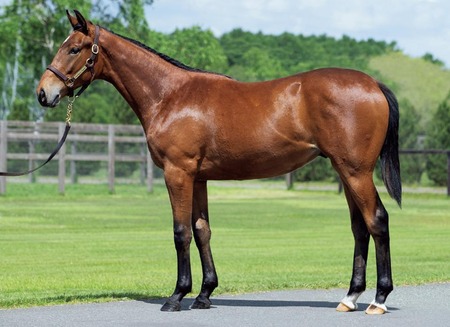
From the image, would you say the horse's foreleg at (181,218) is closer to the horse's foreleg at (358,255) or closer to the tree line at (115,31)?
the horse's foreleg at (358,255)

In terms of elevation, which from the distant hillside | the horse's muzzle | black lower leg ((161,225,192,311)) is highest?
the distant hillside

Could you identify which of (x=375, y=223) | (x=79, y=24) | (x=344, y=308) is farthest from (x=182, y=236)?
(x=79, y=24)

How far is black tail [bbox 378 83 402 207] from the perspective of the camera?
1044 cm

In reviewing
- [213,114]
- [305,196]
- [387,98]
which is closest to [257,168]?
Result: [213,114]

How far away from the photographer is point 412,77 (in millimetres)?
106875

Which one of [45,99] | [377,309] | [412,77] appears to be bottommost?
[377,309]

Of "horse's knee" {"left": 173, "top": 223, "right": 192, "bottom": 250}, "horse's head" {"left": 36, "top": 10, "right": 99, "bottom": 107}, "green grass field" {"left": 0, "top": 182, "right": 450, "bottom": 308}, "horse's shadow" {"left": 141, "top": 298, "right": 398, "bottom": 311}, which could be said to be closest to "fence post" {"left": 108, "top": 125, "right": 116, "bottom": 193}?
"green grass field" {"left": 0, "top": 182, "right": 450, "bottom": 308}

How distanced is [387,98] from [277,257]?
6.73 m

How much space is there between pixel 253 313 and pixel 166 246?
8516 millimetres

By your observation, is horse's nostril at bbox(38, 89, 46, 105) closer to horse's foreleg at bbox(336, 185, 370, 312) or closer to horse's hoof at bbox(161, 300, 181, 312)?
horse's hoof at bbox(161, 300, 181, 312)

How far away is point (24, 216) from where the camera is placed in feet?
83.8

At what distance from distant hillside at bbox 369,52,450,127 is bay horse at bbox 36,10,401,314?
91.1 metres

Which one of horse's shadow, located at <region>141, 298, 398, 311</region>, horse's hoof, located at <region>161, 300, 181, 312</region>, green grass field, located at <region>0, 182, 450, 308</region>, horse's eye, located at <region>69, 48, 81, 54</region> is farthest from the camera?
green grass field, located at <region>0, 182, 450, 308</region>

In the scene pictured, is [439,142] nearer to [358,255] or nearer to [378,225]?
[358,255]
